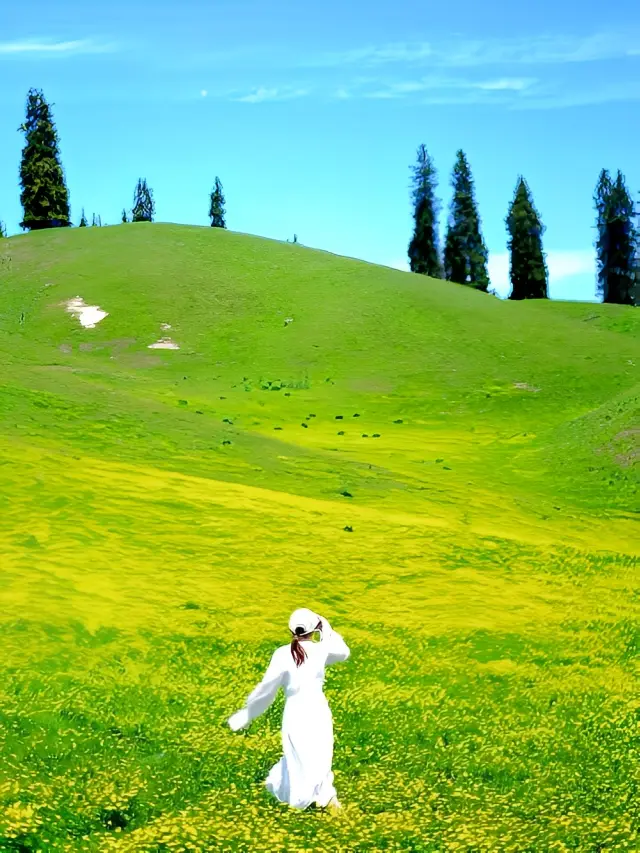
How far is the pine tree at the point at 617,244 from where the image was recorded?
108625 millimetres

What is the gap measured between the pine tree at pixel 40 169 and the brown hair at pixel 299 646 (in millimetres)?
102702

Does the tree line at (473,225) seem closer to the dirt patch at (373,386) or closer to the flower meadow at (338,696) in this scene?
the dirt patch at (373,386)

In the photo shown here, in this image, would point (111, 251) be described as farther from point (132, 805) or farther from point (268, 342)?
point (132, 805)

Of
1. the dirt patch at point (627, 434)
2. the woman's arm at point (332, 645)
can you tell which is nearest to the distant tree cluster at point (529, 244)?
the dirt patch at point (627, 434)

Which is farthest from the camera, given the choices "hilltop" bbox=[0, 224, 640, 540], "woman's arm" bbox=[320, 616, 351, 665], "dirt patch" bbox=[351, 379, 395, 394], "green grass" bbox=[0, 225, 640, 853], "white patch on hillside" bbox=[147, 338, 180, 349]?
"white patch on hillside" bbox=[147, 338, 180, 349]

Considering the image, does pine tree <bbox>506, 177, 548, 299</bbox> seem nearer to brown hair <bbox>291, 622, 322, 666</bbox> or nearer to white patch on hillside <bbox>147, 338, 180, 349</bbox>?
white patch on hillside <bbox>147, 338, 180, 349</bbox>

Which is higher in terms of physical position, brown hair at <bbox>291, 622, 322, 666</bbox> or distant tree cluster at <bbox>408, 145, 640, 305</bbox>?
distant tree cluster at <bbox>408, 145, 640, 305</bbox>

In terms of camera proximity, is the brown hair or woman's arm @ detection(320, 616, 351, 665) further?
woman's arm @ detection(320, 616, 351, 665)

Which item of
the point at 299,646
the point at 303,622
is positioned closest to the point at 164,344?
the point at 299,646

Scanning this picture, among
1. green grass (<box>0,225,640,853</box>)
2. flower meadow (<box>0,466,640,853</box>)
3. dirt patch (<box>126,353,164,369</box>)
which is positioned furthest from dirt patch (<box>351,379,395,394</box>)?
flower meadow (<box>0,466,640,853</box>)

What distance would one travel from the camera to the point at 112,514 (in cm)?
2627

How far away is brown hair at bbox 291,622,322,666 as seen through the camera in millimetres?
11719

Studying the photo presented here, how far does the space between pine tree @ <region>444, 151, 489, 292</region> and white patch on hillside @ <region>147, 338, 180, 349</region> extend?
167ft

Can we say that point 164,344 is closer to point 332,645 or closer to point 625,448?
point 625,448
